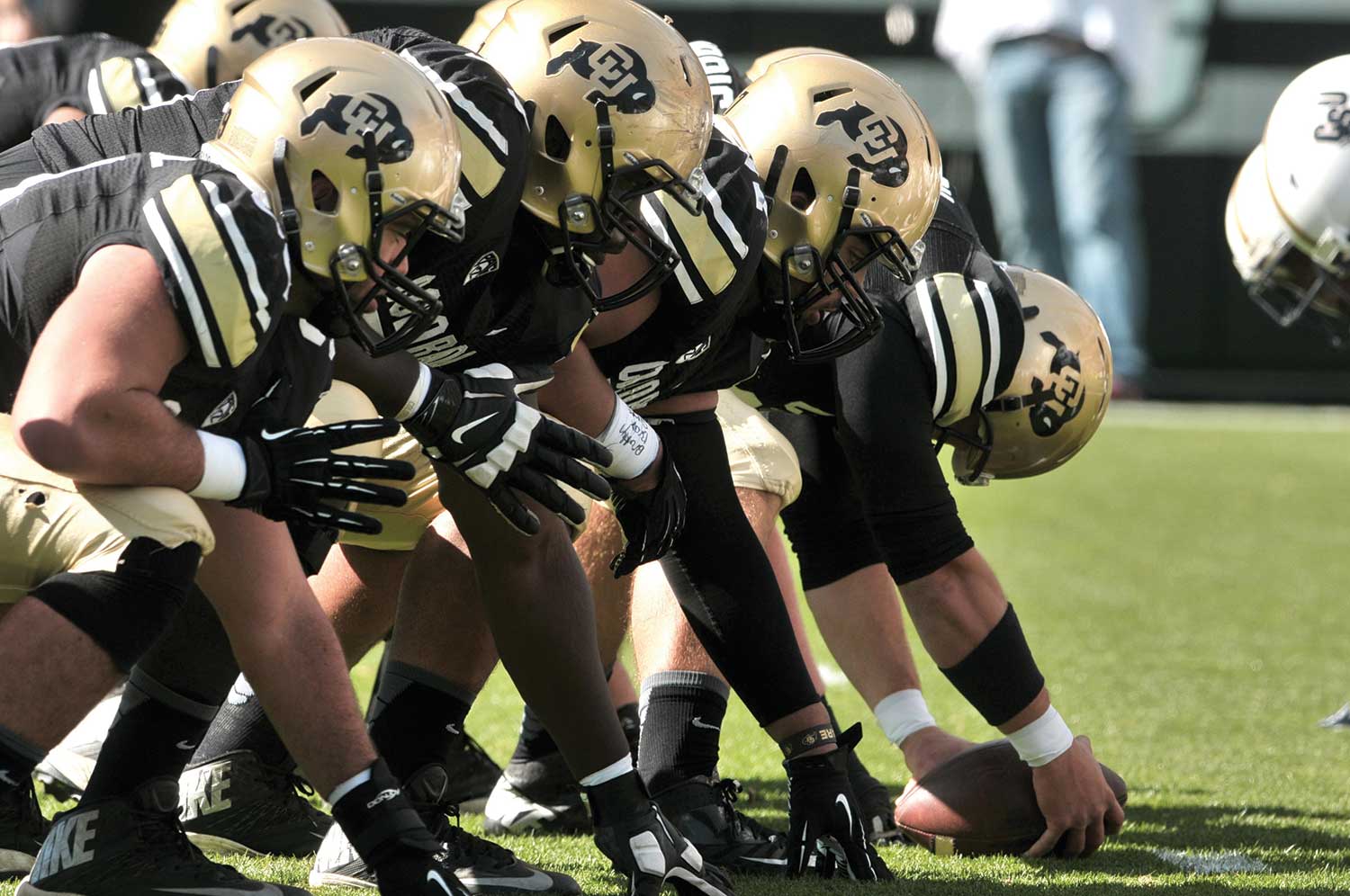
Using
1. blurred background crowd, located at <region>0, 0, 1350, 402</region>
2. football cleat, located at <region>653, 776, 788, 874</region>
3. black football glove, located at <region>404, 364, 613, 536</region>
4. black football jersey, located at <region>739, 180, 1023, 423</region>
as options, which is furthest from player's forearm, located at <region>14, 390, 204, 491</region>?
blurred background crowd, located at <region>0, 0, 1350, 402</region>

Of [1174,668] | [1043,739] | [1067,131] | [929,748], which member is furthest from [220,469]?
[1067,131]

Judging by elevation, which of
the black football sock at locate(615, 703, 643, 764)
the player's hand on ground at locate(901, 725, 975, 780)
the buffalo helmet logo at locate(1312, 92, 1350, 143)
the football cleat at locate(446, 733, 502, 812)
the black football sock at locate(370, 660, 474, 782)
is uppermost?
the buffalo helmet logo at locate(1312, 92, 1350, 143)

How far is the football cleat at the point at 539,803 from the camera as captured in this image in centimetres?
329

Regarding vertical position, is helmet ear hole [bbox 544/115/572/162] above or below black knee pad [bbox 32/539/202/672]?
above

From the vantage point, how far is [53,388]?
2.02 metres

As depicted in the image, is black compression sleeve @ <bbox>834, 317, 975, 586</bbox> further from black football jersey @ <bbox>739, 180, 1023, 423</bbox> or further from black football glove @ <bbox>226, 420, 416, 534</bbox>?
black football glove @ <bbox>226, 420, 416, 534</bbox>

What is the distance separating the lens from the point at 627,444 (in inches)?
108

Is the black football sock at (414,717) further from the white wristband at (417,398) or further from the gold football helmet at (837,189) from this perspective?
the gold football helmet at (837,189)

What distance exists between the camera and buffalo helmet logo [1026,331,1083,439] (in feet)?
10.7

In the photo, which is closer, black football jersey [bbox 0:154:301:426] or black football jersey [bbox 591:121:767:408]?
black football jersey [bbox 0:154:301:426]

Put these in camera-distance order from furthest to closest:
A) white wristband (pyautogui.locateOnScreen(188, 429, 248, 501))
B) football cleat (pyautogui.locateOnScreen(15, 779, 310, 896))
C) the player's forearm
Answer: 1. football cleat (pyautogui.locateOnScreen(15, 779, 310, 896))
2. white wristband (pyautogui.locateOnScreen(188, 429, 248, 501))
3. the player's forearm

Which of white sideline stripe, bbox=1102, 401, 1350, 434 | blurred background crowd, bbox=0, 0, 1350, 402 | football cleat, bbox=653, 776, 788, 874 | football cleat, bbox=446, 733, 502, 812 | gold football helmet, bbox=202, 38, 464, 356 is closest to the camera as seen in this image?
gold football helmet, bbox=202, 38, 464, 356

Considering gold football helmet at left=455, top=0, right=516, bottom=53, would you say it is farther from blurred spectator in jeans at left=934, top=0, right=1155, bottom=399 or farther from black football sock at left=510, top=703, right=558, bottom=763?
blurred spectator in jeans at left=934, top=0, right=1155, bottom=399

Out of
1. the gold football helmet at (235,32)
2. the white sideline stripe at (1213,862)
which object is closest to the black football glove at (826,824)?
the white sideline stripe at (1213,862)
